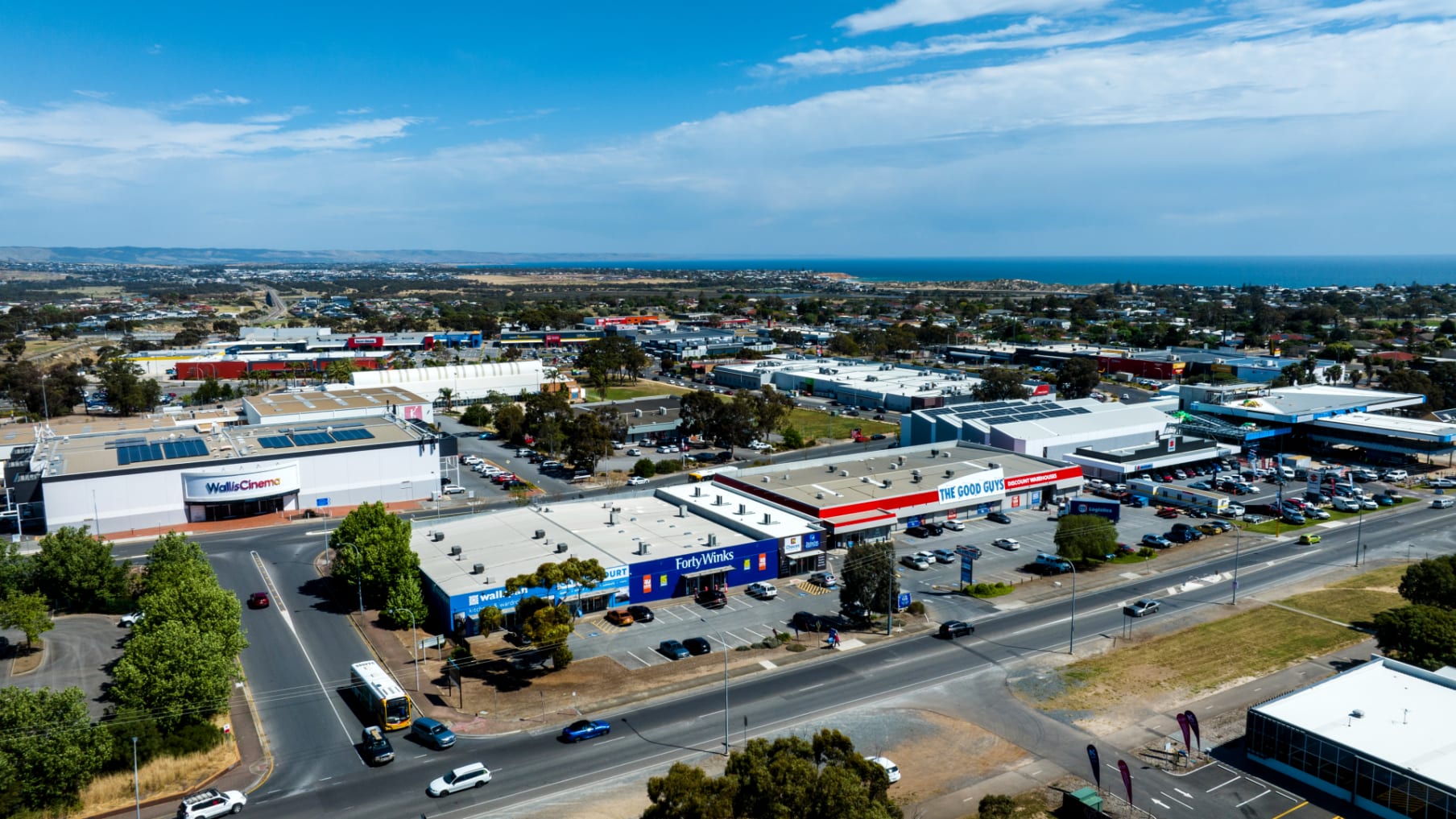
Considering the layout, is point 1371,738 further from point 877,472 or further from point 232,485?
point 232,485

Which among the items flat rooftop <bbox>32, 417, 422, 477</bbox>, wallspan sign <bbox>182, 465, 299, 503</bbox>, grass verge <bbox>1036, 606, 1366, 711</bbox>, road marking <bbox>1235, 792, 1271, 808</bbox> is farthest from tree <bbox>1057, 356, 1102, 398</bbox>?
wallspan sign <bbox>182, 465, 299, 503</bbox>

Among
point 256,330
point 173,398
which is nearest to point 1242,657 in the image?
point 173,398

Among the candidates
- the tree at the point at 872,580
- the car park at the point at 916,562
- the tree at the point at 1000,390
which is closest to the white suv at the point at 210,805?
the tree at the point at 872,580

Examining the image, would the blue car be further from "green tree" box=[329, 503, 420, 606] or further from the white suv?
"green tree" box=[329, 503, 420, 606]

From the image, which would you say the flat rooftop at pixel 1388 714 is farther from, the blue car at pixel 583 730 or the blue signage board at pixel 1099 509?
the blue signage board at pixel 1099 509

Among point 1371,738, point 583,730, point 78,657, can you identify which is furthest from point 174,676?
point 1371,738
